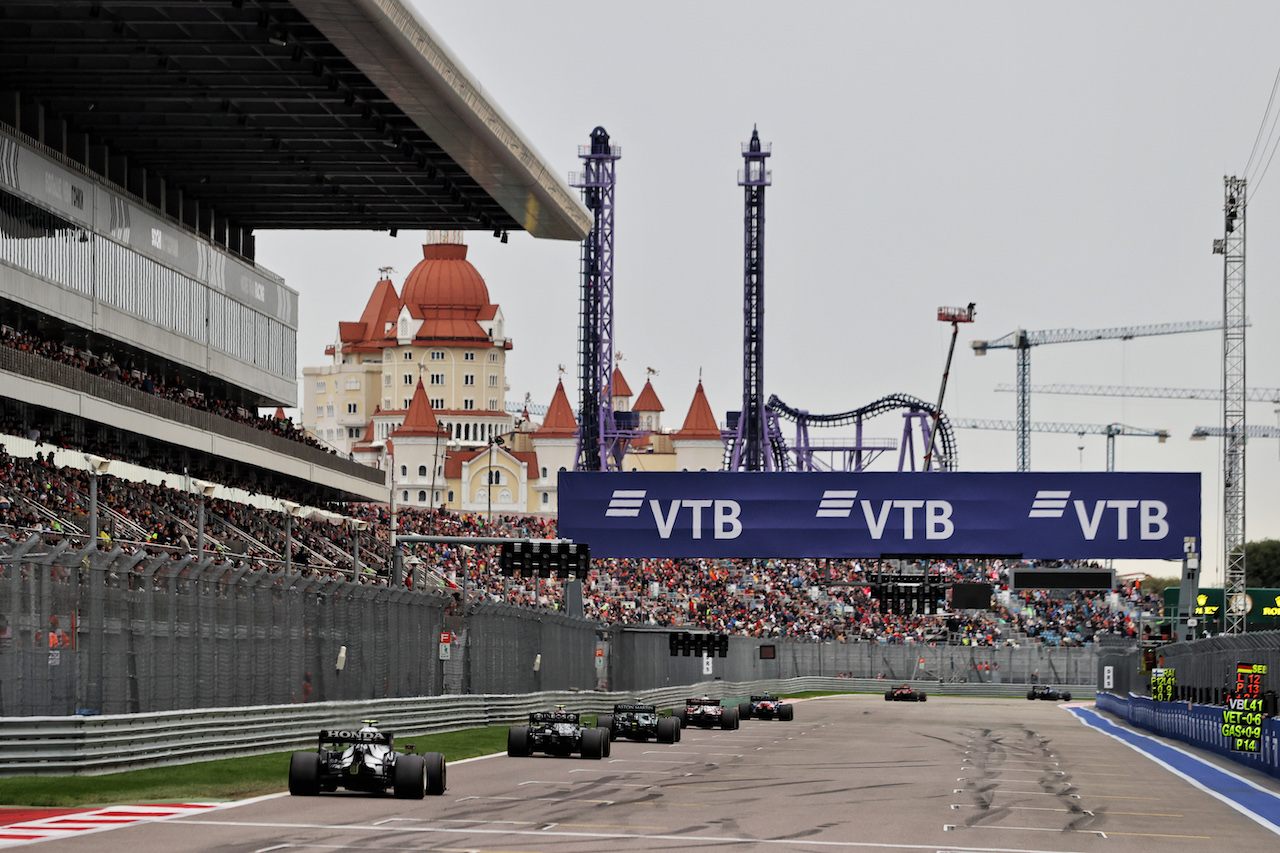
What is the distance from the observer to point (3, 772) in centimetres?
2094

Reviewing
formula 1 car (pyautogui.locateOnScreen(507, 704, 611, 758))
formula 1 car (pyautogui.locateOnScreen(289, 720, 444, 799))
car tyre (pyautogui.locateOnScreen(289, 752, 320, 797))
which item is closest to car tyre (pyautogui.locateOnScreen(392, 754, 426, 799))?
formula 1 car (pyautogui.locateOnScreen(289, 720, 444, 799))

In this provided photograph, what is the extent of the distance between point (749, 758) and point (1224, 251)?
4111 centimetres

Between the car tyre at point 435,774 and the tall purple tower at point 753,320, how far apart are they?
288 ft

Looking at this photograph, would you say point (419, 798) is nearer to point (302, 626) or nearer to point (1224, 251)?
point (302, 626)

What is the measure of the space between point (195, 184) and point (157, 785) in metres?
35.4

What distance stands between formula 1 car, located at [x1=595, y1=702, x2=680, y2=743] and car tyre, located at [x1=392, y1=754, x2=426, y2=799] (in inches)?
592

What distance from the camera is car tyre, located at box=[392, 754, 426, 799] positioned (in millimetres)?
20062

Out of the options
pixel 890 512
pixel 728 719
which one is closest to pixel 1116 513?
pixel 890 512

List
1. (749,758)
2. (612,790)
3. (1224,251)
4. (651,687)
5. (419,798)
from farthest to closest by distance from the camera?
1. (1224,251)
2. (651,687)
3. (749,758)
4. (612,790)
5. (419,798)

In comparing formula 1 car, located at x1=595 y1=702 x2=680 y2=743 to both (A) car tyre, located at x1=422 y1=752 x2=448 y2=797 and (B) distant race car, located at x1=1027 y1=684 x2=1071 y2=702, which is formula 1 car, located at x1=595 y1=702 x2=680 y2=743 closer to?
(A) car tyre, located at x1=422 y1=752 x2=448 y2=797

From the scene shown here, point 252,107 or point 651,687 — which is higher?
point 252,107

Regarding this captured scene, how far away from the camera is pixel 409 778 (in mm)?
20094

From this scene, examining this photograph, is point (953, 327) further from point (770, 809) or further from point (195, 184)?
point (770, 809)

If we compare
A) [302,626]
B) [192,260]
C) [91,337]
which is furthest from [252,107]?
[302,626]
